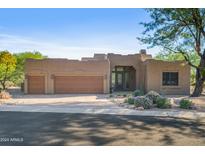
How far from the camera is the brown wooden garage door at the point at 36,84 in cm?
2803

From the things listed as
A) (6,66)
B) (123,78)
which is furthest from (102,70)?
(6,66)

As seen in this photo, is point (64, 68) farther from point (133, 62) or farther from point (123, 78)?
point (123, 78)

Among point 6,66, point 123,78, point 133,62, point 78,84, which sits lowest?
point 78,84

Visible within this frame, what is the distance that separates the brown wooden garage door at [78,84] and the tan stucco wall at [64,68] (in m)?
0.44

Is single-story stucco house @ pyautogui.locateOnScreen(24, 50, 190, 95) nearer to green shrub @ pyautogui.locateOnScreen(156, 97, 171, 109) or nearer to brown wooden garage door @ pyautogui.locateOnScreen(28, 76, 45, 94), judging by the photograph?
brown wooden garage door @ pyautogui.locateOnScreen(28, 76, 45, 94)

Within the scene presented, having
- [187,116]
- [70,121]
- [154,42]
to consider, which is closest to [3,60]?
[154,42]

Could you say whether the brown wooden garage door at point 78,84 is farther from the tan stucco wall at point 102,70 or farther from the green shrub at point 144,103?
the green shrub at point 144,103

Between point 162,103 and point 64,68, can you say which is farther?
point 64,68

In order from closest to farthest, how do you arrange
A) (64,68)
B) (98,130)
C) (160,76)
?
(98,130) < (160,76) < (64,68)

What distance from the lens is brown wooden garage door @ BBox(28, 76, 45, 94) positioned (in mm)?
28031

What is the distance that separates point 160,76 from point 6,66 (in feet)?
57.0

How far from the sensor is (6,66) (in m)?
30.7

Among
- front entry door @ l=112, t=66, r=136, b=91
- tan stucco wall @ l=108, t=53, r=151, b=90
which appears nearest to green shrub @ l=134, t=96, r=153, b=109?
tan stucco wall @ l=108, t=53, r=151, b=90

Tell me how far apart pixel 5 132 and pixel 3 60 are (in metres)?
21.1
